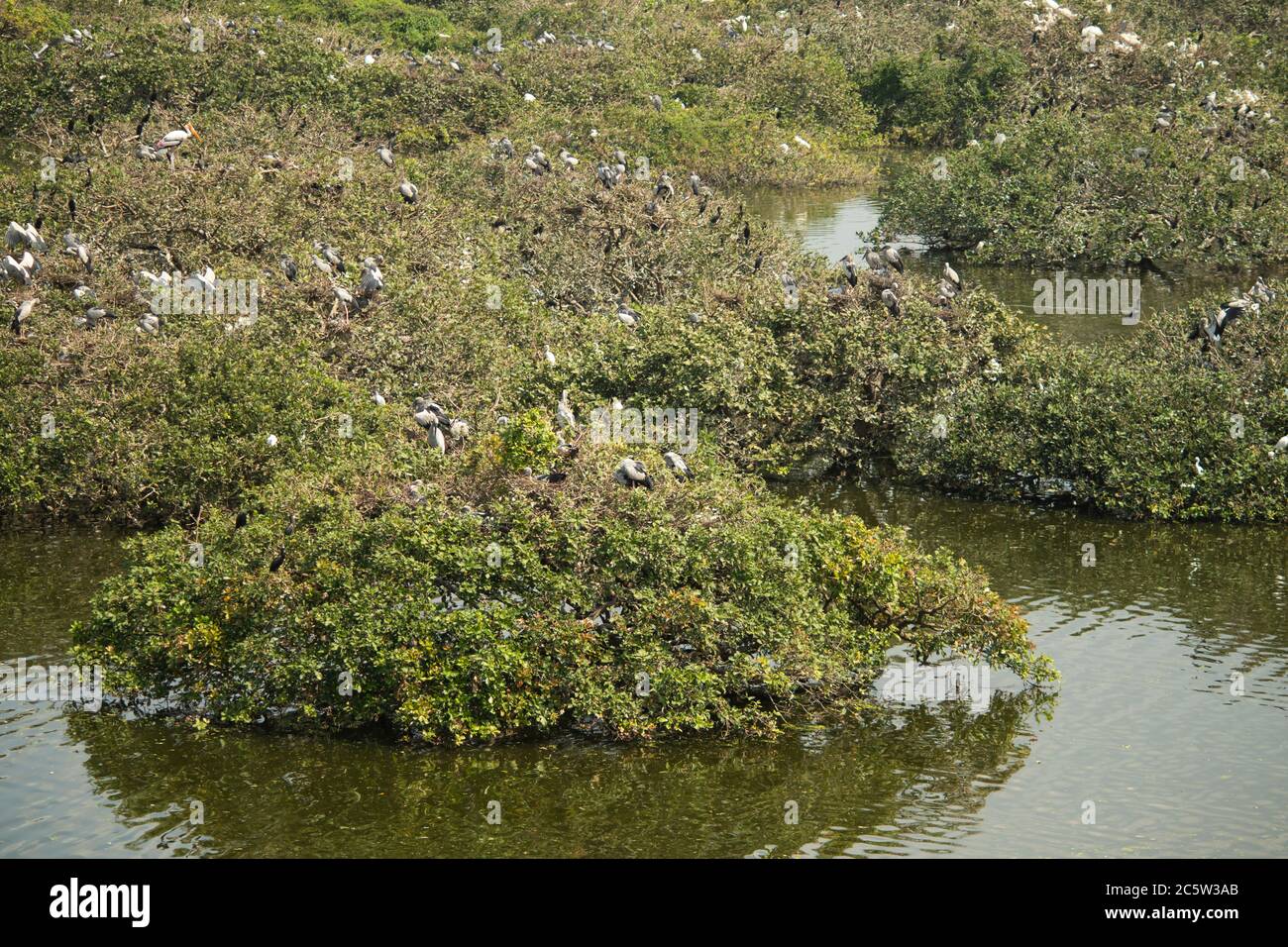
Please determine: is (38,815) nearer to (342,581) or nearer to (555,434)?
(342,581)

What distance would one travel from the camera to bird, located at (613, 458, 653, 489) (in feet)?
40.8

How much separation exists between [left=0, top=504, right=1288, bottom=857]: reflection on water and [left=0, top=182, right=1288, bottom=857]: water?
2cm

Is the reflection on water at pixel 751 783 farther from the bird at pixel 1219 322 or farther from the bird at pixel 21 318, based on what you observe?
the bird at pixel 1219 322

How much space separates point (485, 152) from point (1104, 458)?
52.8 feet

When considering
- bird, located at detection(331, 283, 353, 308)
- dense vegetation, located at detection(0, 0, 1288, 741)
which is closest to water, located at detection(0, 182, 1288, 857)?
dense vegetation, located at detection(0, 0, 1288, 741)

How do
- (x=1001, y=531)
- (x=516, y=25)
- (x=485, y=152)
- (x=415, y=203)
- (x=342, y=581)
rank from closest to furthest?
(x=342, y=581) → (x=1001, y=531) → (x=415, y=203) → (x=485, y=152) → (x=516, y=25)

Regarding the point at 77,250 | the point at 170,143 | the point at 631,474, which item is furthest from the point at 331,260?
the point at 631,474

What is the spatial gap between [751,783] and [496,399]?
7.65 m

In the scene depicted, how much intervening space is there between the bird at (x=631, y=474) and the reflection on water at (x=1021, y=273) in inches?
513

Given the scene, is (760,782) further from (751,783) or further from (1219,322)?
(1219,322)

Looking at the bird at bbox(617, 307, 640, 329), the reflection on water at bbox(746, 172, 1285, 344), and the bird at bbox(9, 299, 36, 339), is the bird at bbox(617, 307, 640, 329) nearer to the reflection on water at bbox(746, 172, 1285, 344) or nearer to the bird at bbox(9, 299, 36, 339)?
the reflection on water at bbox(746, 172, 1285, 344)

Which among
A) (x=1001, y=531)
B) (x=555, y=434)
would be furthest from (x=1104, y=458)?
(x=555, y=434)

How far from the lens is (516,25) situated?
145ft

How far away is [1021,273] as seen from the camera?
29109mm
